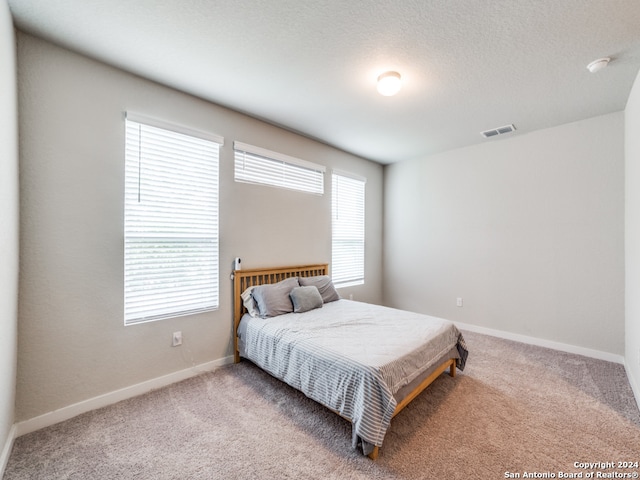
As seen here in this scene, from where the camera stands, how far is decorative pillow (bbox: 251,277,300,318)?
283 cm

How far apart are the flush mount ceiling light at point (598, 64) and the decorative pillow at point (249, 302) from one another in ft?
11.7

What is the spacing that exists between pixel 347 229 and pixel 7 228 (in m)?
3.61

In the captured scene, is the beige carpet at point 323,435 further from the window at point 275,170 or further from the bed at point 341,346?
the window at point 275,170

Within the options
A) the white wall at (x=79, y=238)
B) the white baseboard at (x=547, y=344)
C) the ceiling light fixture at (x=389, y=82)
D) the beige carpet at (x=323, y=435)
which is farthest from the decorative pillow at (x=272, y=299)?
the white baseboard at (x=547, y=344)

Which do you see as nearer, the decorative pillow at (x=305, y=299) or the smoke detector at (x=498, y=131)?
the decorative pillow at (x=305, y=299)

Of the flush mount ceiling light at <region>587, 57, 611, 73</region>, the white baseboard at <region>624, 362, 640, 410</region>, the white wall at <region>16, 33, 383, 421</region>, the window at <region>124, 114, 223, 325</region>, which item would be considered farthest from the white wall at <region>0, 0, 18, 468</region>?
→ the white baseboard at <region>624, 362, 640, 410</region>

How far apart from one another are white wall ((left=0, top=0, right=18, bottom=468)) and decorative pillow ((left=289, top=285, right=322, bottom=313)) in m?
2.09

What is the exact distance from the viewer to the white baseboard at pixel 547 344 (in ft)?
9.71

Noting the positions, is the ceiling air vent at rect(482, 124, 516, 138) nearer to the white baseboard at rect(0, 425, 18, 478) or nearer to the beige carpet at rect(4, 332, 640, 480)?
the beige carpet at rect(4, 332, 640, 480)

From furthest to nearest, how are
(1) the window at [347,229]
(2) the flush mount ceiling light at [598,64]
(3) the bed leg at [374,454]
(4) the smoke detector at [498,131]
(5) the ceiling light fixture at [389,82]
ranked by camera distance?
(1) the window at [347,229] < (4) the smoke detector at [498,131] < (5) the ceiling light fixture at [389,82] < (2) the flush mount ceiling light at [598,64] < (3) the bed leg at [374,454]

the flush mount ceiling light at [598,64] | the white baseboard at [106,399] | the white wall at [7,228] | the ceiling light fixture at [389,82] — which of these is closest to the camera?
the white wall at [7,228]

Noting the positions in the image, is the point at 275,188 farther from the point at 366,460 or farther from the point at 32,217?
the point at 366,460

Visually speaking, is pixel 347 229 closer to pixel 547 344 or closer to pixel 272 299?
pixel 272 299

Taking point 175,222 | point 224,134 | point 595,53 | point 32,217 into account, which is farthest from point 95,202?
point 595,53
